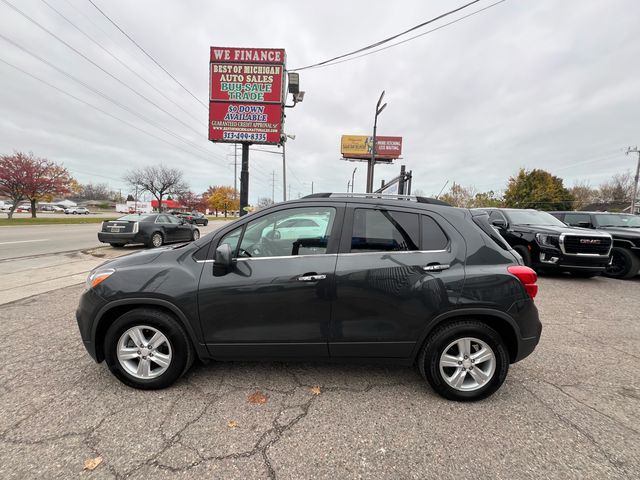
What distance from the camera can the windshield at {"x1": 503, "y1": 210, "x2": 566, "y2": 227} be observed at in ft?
25.6

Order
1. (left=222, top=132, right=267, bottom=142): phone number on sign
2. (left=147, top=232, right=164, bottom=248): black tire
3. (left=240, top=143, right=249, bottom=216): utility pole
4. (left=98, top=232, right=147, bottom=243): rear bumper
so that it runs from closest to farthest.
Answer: (left=98, top=232, right=147, bottom=243): rear bumper, (left=147, top=232, right=164, bottom=248): black tire, (left=222, top=132, right=267, bottom=142): phone number on sign, (left=240, top=143, right=249, bottom=216): utility pole

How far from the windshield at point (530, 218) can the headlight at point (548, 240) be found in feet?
2.80

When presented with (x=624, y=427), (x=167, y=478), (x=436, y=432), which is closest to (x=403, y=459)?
(x=436, y=432)

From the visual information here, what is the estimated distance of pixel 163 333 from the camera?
2424mm

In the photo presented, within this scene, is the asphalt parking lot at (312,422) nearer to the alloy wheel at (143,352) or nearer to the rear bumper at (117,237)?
the alloy wheel at (143,352)

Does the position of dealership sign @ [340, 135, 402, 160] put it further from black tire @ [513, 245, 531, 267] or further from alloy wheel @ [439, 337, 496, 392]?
alloy wheel @ [439, 337, 496, 392]

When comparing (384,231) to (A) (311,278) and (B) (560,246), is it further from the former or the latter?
(B) (560,246)

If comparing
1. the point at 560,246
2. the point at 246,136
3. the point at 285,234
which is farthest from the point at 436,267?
the point at 246,136

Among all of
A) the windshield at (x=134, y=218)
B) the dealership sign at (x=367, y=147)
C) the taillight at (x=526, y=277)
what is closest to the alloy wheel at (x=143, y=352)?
the taillight at (x=526, y=277)

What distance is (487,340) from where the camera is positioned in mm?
2367

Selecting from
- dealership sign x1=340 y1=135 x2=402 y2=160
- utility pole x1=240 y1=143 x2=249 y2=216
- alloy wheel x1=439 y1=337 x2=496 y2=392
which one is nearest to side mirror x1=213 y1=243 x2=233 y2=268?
alloy wheel x1=439 y1=337 x2=496 y2=392

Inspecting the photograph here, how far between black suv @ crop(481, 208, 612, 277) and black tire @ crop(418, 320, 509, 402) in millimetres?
6039

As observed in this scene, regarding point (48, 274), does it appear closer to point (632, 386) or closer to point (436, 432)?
point (436, 432)

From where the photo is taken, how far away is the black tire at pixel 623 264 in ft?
23.7
